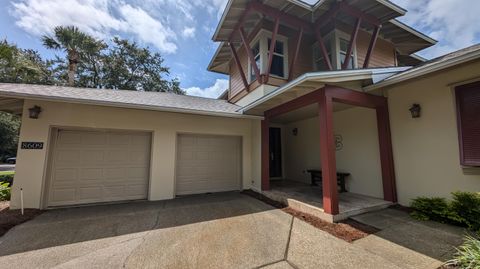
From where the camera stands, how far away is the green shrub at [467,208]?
334cm

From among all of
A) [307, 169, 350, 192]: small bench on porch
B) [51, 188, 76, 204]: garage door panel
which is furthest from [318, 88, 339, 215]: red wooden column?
[51, 188, 76, 204]: garage door panel

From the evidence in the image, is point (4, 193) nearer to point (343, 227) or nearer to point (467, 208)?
point (343, 227)

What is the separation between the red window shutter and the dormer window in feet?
15.0

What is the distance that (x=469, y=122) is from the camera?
12.3 ft

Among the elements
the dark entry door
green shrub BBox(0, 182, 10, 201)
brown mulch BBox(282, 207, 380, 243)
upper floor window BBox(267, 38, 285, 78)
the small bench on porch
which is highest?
upper floor window BBox(267, 38, 285, 78)

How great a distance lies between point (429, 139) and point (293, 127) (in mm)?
4519

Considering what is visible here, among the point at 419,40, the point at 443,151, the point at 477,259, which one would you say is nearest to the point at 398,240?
the point at 477,259

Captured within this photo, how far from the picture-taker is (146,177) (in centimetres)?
581

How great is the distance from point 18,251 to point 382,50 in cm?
1225

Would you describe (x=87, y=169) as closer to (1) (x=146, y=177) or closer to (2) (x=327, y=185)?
(1) (x=146, y=177)

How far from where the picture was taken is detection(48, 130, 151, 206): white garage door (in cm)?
505

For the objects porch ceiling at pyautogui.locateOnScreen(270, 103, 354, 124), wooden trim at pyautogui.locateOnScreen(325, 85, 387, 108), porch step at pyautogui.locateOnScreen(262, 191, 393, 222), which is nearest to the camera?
porch step at pyautogui.locateOnScreen(262, 191, 393, 222)

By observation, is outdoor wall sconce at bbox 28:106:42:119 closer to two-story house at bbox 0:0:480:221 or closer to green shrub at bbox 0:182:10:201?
two-story house at bbox 0:0:480:221

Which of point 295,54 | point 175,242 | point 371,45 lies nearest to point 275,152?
point 295,54
